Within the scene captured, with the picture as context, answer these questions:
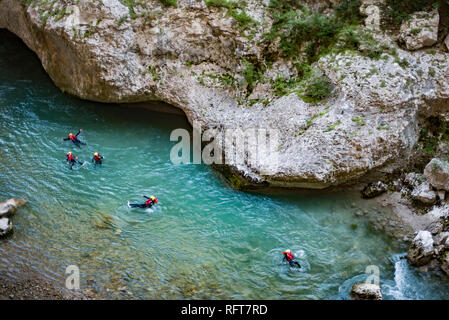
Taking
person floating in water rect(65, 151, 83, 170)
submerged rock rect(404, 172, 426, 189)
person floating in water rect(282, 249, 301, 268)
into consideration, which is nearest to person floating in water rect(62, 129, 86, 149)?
person floating in water rect(65, 151, 83, 170)

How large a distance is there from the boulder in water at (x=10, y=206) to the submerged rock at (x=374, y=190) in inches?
542

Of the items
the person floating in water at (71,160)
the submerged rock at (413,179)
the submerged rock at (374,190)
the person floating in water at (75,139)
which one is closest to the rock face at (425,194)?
the submerged rock at (413,179)

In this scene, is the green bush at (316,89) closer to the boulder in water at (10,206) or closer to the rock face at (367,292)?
the rock face at (367,292)

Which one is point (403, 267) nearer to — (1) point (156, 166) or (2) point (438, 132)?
(2) point (438, 132)

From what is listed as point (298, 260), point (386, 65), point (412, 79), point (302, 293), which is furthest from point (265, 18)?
point (302, 293)

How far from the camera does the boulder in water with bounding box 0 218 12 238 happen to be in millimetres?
13827

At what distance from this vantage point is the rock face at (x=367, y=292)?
12438 mm

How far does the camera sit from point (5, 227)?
13.9 meters

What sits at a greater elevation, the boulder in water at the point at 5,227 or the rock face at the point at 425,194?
the rock face at the point at 425,194

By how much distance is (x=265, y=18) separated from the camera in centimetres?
1902

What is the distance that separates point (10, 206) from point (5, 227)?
1.25 m

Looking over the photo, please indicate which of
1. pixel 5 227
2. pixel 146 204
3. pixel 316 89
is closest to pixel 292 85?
pixel 316 89

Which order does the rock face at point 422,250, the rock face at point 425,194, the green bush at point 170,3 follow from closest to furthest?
the rock face at point 422,250
the rock face at point 425,194
the green bush at point 170,3

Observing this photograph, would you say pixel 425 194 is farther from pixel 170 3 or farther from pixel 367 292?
pixel 170 3
